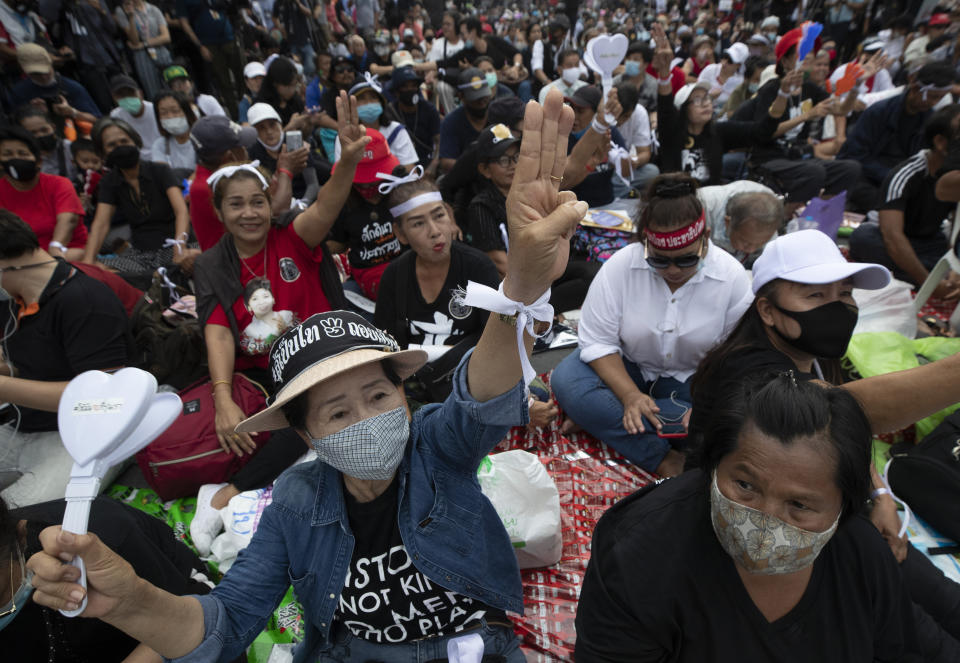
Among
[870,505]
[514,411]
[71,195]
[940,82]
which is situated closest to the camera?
[514,411]

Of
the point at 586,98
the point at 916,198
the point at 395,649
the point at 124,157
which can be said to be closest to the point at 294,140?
the point at 124,157

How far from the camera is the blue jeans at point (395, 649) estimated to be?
171cm

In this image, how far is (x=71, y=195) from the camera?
182 inches

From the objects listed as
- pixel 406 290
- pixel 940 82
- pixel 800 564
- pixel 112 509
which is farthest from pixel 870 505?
pixel 940 82

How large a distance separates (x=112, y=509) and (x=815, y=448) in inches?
72.3

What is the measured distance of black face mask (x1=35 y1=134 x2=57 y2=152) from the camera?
530 cm

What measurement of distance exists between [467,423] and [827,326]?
1475 millimetres

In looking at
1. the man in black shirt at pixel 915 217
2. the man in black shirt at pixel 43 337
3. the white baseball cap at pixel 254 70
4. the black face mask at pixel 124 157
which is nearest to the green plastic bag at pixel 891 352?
the man in black shirt at pixel 915 217

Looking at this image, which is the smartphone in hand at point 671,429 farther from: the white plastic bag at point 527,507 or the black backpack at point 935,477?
the black backpack at point 935,477

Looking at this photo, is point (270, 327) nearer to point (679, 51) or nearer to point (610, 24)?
point (679, 51)

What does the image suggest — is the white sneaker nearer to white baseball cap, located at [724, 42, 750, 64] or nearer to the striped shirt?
the striped shirt

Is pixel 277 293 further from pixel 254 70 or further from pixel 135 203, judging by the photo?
pixel 254 70

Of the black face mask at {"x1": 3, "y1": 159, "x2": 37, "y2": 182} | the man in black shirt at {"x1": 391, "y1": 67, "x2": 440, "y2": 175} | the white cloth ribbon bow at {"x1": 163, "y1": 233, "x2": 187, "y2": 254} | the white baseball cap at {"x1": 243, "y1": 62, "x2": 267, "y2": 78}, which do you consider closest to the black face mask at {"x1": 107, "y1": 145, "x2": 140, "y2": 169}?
the black face mask at {"x1": 3, "y1": 159, "x2": 37, "y2": 182}

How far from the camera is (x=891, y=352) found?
10.0 feet
